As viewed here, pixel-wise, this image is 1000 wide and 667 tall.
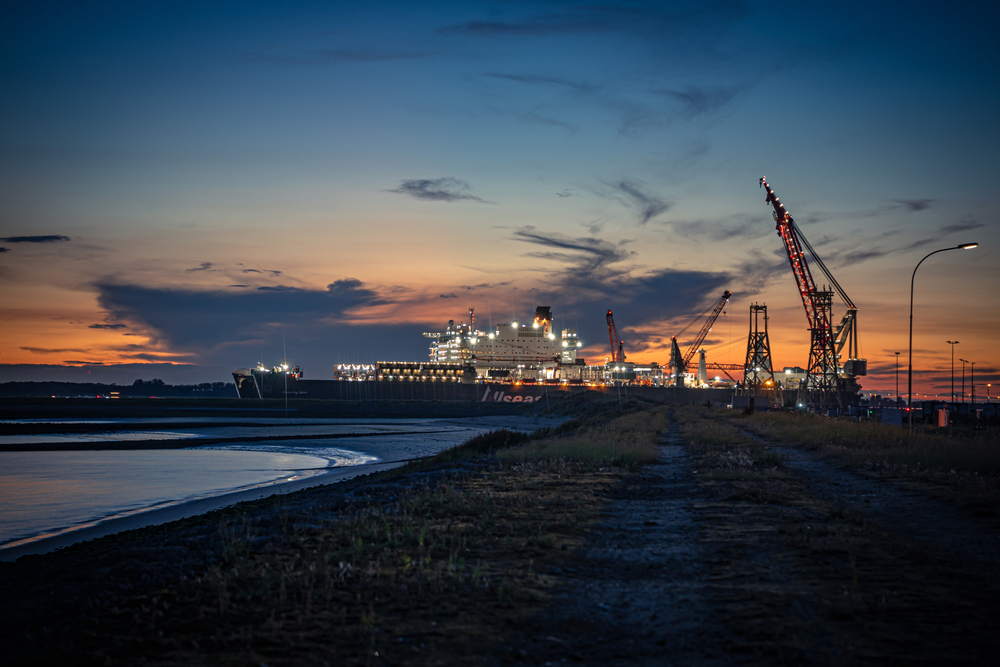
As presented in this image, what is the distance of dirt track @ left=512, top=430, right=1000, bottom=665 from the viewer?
5.64 meters

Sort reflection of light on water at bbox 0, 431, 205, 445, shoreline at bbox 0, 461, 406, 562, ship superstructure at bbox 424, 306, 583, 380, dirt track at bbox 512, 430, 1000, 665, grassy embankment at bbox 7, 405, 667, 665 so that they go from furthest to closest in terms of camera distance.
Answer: ship superstructure at bbox 424, 306, 583, 380 < reflection of light on water at bbox 0, 431, 205, 445 < shoreline at bbox 0, 461, 406, 562 < grassy embankment at bbox 7, 405, 667, 665 < dirt track at bbox 512, 430, 1000, 665

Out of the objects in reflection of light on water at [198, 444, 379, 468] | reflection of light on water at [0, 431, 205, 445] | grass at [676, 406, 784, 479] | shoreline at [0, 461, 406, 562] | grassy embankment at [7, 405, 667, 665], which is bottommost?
reflection of light on water at [0, 431, 205, 445]

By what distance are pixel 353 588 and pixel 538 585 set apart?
2.18 m

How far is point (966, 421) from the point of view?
53.3 meters

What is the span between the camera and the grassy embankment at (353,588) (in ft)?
18.9

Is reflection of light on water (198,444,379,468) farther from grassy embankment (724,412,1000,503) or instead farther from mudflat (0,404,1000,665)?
grassy embankment (724,412,1000,503)

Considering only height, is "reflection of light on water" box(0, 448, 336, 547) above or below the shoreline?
below

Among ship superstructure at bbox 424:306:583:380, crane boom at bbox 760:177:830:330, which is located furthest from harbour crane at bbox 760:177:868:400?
ship superstructure at bbox 424:306:583:380

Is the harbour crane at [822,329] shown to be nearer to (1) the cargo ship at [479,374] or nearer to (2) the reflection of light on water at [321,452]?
(1) the cargo ship at [479,374]

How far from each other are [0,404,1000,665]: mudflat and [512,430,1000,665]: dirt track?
3cm

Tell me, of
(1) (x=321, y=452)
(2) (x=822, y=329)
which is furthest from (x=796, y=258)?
(1) (x=321, y=452)

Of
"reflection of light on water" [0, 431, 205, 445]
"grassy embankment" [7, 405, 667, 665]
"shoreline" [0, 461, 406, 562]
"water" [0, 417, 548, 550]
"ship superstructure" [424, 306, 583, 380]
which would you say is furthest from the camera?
"ship superstructure" [424, 306, 583, 380]

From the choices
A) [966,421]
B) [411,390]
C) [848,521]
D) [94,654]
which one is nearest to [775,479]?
[848,521]

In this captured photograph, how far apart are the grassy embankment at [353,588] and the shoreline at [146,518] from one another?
4.24m
